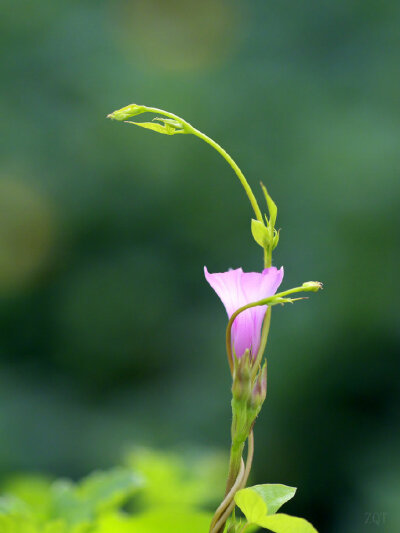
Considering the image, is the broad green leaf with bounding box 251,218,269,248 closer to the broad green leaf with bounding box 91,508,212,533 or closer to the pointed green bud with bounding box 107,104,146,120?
the pointed green bud with bounding box 107,104,146,120

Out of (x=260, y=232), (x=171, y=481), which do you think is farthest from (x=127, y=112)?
(x=171, y=481)

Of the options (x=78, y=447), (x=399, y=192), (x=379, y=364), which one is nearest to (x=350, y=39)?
(x=399, y=192)

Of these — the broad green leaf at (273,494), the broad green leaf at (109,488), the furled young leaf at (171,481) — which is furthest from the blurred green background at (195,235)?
the broad green leaf at (273,494)

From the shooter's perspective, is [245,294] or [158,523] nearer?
[245,294]

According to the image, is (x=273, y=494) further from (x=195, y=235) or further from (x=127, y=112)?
(x=195, y=235)

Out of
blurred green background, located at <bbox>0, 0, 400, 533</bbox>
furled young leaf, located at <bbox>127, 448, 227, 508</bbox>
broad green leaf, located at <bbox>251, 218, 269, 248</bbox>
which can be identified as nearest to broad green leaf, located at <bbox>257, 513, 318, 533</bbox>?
broad green leaf, located at <bbox>251, 218, 269, 248</bbox>

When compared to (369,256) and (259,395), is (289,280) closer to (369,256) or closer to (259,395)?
(369,256)
